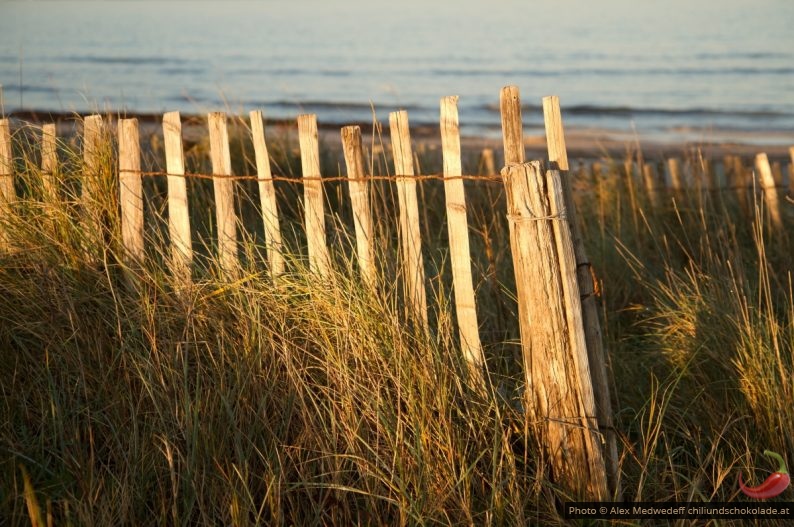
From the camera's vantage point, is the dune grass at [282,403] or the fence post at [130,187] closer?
the dune grass at [282,403]

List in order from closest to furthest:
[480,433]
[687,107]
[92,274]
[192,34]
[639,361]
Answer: [480,433] → [92,274] → [639,361] → [687,107] → [192,34]

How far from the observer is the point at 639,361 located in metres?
3.80

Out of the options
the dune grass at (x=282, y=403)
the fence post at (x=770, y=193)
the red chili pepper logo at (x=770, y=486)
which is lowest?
the red chili pepper logo at (x=770, y=486)

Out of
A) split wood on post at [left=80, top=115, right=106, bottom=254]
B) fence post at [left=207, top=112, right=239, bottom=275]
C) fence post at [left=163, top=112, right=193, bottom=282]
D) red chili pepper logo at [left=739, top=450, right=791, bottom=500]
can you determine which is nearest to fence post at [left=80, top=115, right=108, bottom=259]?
split wood on post at [left=80, top=115, right=106, bottom=254]

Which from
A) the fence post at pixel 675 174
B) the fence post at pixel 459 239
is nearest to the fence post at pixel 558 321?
the fence post at pixel 459 239

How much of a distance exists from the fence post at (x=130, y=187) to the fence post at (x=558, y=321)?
1571 millimetres

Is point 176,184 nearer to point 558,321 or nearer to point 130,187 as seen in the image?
point 130,187

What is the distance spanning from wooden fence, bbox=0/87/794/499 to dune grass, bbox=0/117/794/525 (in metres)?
0.07

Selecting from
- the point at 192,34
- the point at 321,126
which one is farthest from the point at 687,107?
the point at 192,34

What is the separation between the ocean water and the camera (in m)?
16.7

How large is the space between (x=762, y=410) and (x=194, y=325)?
202 centimetres

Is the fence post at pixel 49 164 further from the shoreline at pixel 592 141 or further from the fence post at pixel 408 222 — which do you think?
the shoreline at pixel 592 141

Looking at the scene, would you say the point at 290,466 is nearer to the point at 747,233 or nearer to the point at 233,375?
the point at 233,375

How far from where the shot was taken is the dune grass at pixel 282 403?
2621 millimetres
